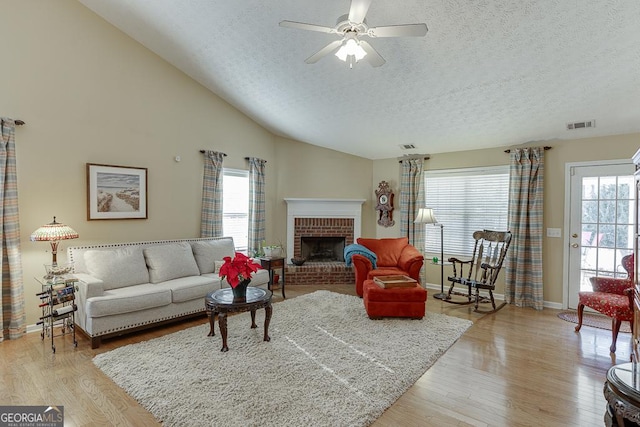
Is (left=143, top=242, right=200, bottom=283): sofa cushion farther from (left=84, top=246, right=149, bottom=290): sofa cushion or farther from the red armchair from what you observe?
the red armchair

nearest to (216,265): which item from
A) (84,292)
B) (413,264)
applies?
(84,292)

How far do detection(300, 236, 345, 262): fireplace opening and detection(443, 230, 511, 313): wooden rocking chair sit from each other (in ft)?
7.51

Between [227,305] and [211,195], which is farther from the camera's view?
[211,195]

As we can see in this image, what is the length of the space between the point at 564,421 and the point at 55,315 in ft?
14.7

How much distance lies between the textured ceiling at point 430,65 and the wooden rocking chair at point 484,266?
153 cm

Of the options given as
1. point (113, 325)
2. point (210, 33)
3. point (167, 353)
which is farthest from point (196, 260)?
point (210, 33)

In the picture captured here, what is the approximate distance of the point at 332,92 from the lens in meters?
4.41

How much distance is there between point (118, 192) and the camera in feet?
14.2

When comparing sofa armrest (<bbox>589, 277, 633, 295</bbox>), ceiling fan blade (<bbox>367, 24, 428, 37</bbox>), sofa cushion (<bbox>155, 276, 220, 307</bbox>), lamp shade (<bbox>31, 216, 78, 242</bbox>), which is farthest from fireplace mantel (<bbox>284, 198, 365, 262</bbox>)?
ceiling fan blade (<bbox>367, 24, 428, 37</bbox>)

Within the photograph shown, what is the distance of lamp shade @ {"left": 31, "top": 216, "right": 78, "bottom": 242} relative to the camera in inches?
133

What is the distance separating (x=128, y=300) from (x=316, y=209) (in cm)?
380

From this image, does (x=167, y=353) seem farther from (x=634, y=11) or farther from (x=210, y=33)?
(x=634, y=11)

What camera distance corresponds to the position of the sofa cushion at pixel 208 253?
473cm

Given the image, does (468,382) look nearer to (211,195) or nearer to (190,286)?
(190,286)
